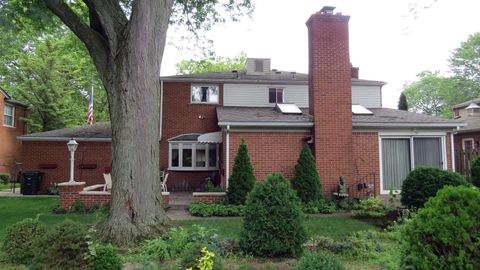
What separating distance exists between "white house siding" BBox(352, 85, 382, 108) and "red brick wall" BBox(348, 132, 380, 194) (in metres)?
7.22

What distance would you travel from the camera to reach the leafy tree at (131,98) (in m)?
6.82

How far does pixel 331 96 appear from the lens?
12.5 metres

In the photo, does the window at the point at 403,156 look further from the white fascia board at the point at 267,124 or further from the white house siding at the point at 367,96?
the white house siding at the point at 367,96

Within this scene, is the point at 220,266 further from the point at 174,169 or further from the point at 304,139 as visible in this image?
the point at 174,169

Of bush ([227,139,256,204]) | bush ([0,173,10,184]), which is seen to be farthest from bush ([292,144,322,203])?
bush ([0,173,10,184])

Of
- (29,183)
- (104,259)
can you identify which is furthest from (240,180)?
(29,183)

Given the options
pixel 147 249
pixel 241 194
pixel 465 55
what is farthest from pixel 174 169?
pixel 465 55

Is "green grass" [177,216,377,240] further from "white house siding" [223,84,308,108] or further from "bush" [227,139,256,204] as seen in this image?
"white house siding" [223,84,308,108]

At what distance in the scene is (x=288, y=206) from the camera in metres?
5.71

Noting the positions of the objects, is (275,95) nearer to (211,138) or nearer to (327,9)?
(211,138)

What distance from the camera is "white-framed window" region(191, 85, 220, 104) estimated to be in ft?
61.6

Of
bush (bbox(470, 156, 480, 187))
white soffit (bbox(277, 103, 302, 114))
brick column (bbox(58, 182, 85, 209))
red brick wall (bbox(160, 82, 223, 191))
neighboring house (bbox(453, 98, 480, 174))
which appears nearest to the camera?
bush (bbox(470, 156, 480, 187))

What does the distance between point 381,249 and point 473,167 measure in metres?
7.04

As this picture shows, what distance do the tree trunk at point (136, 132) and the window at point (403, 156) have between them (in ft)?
29.9
